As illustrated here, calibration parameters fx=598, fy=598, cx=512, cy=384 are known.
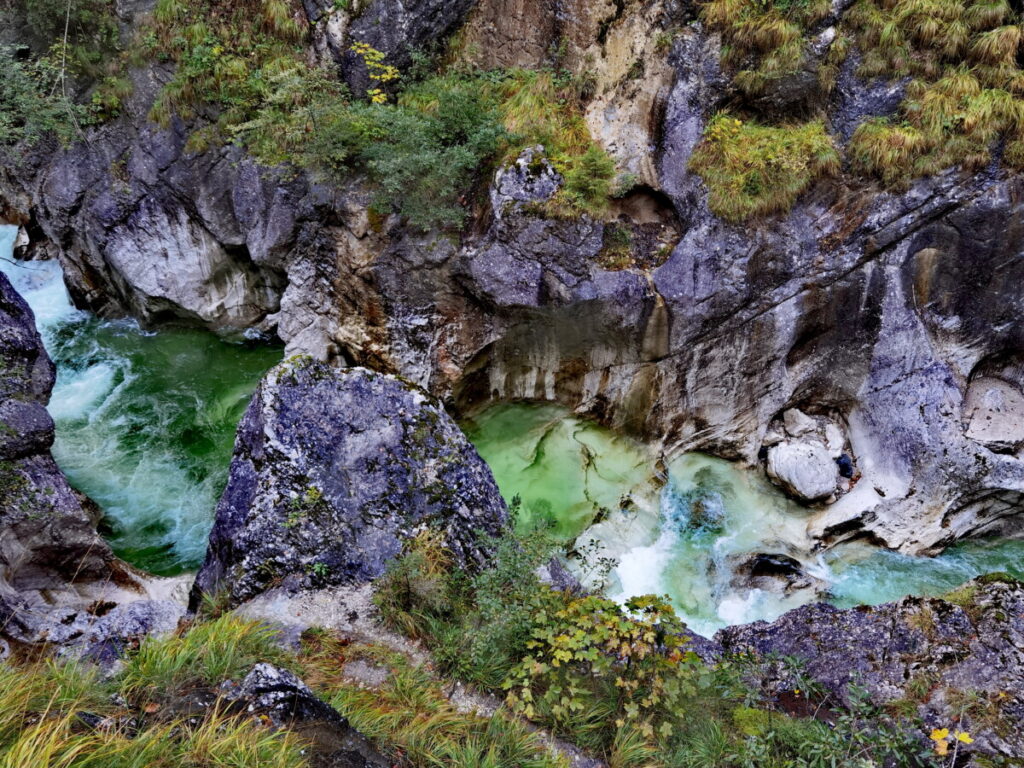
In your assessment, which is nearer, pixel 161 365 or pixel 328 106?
pixel 328 106

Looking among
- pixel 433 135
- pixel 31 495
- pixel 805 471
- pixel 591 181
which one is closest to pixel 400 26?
pixel 433 135

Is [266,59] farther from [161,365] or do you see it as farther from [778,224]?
[778,224]

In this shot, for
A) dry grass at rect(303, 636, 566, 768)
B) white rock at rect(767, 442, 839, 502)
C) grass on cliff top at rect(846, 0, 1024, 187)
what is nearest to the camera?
dry grass at rect(303, 636, 566, 768)

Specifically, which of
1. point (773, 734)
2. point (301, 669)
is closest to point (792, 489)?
point (773, 734)

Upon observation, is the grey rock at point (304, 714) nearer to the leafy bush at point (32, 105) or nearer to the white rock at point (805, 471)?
the white rock at point (805, 471)

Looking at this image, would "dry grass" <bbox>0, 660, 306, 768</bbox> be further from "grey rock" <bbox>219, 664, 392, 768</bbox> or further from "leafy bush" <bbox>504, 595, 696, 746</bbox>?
"leafy bush" <bbox>504, 595, 696, 746</bbox>

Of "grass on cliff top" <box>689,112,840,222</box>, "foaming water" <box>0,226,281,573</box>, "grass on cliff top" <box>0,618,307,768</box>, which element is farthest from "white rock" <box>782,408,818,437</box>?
"foaming water" <box>0,226,281,573</box>

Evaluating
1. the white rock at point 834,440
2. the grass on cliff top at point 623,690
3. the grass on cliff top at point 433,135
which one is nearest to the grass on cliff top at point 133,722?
the grass on cliff top at point 623,690
